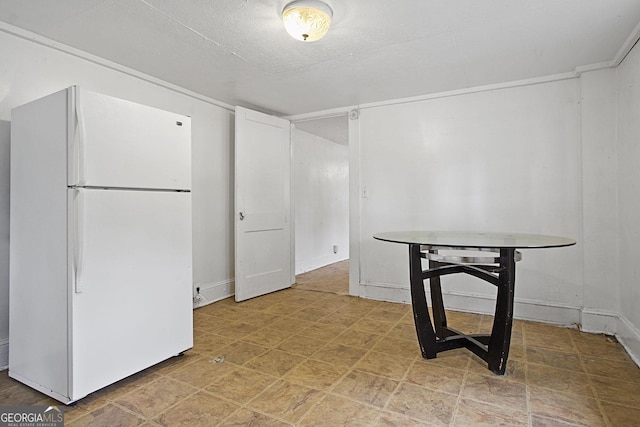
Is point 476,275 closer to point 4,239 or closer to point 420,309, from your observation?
point 420,309

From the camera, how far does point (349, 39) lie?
2311mm

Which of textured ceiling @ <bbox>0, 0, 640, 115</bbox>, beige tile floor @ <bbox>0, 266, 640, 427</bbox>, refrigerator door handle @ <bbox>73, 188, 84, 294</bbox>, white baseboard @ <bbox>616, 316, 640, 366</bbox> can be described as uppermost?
textured ceiling @ <bbox>0, 0, 640, 115</bbox>

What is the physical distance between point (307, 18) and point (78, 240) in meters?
1.71

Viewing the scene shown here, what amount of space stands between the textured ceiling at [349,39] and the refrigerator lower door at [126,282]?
108cm

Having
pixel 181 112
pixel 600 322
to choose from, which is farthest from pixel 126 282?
pixel 600 322

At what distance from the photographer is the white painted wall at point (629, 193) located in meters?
2.31

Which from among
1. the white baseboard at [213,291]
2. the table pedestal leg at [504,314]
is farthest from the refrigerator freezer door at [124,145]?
the table pedestal leg at [504,314]

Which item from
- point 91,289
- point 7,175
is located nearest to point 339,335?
point 91,289

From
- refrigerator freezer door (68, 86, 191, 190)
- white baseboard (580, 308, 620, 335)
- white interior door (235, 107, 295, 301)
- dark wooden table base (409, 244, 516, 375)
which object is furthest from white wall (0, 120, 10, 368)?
white baseboard (580, 308, 620, 335)

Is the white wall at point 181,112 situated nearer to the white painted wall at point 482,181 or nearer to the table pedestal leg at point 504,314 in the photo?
the white painted wall at point 482,181

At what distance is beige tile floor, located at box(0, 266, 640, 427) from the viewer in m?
1.65

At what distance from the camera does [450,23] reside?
2119 millimetres

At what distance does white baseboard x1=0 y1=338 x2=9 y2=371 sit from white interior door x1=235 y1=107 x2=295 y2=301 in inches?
72.4

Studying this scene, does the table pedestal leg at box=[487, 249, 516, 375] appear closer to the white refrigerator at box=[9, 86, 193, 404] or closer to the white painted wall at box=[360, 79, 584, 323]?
the white painted wall at box=[360, 79, 584, 323]
